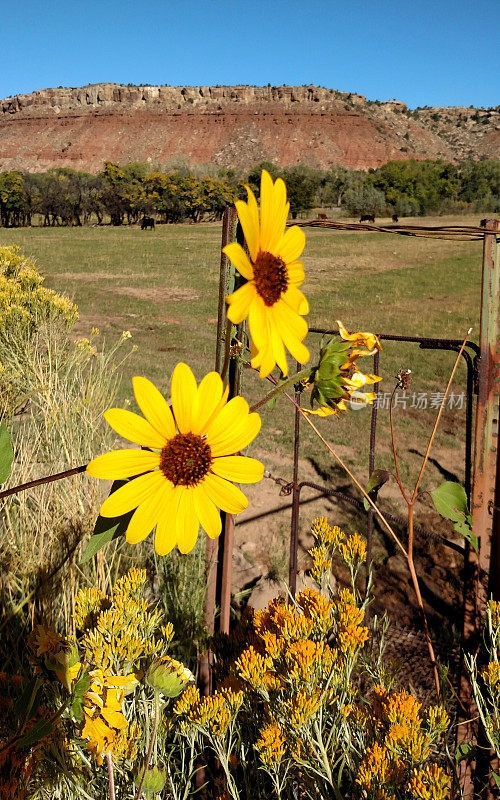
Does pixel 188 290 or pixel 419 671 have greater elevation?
pixel 188 290

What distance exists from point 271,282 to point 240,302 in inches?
1.8

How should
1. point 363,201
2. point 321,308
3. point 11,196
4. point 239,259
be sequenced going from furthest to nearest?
point 363,201, point 11,196, point 321,308, point 239,259

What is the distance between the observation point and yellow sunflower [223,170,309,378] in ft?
1.11

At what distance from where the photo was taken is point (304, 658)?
72 centimetres

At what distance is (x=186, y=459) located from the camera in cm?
37

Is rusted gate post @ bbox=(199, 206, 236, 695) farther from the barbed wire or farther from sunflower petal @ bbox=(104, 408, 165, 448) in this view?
sunflower petal @ bbox=(104, 408, 165, 448)

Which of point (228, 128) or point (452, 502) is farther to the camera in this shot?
point (228, 128)

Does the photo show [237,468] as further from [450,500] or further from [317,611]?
[317,611]

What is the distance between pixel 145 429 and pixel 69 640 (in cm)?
68

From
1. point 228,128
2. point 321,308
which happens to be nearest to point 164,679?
point 321,308

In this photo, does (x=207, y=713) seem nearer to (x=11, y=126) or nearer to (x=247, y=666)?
(x=247, y=666)

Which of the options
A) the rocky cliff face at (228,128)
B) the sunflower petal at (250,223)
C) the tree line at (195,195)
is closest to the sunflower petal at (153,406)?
the sunflower petal at (250,223)

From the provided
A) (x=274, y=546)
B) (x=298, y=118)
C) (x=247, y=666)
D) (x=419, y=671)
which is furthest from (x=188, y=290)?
(x=298, y=118)

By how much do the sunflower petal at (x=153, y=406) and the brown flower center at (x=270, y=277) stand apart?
10 cm
